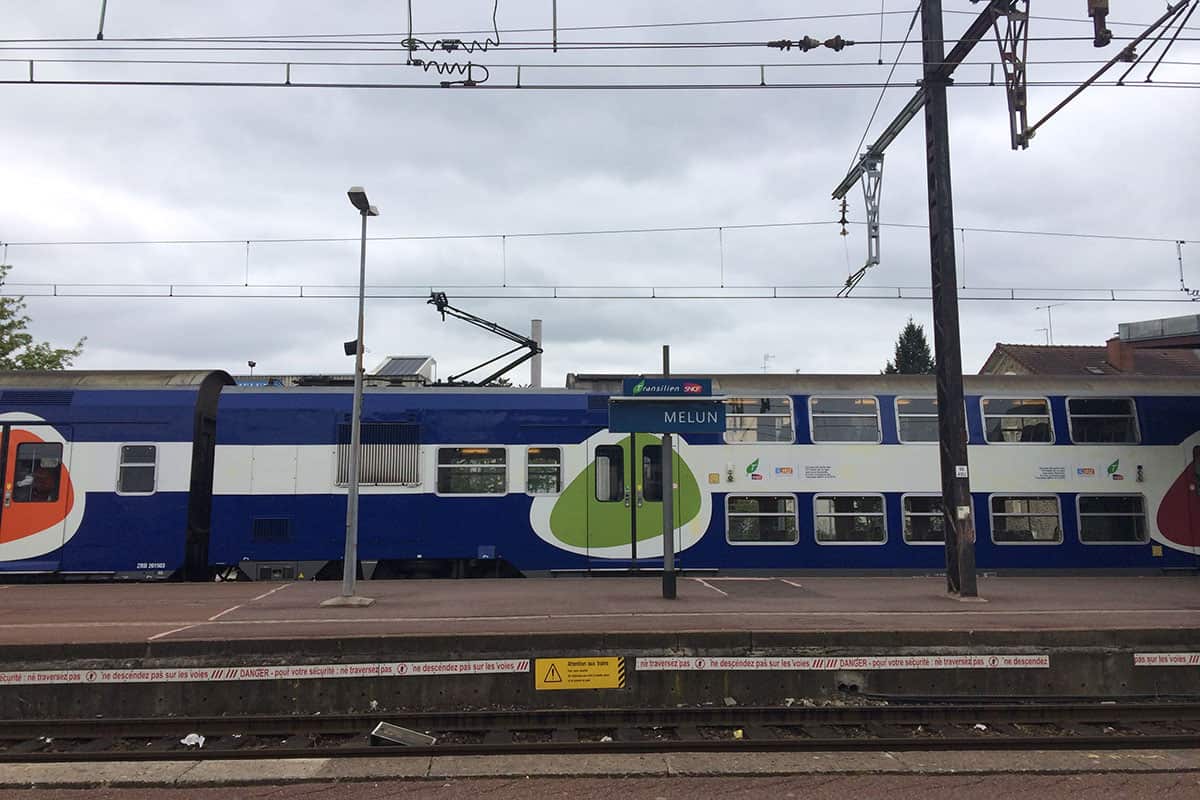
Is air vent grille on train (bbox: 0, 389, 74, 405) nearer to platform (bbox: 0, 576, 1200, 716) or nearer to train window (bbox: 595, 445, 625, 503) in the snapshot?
platform (bbox: 0, 576, 1200, 716)

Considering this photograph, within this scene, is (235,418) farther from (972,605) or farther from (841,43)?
(972,605)

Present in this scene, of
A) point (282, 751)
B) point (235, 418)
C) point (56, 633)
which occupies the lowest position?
point (282, 751)

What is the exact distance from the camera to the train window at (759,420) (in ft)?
48.7

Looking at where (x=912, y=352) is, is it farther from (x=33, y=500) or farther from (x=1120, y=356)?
(x=33, y=500)

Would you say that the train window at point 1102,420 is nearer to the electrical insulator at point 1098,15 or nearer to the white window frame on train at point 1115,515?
the white window frame on train at point 1115,515

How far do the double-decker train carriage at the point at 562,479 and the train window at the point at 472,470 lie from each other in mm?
37

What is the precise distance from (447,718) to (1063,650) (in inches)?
277

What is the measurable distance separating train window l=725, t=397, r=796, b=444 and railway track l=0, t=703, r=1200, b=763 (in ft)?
22.4

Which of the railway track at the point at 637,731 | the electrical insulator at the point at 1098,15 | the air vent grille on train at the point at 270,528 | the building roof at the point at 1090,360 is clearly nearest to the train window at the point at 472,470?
the air vent grille on train at the point at 270,528

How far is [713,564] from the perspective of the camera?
578 inches

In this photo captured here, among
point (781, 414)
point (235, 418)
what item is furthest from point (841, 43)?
point (235, 418)

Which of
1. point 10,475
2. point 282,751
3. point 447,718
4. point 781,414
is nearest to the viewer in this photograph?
point 282,751

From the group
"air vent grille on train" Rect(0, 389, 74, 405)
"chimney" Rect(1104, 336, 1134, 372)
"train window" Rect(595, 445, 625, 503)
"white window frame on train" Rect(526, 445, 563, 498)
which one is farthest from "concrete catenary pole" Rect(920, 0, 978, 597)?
"chimney" Rect(1104, 336, 1134, 372)

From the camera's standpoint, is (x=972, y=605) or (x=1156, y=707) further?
(x=972, y=605)
